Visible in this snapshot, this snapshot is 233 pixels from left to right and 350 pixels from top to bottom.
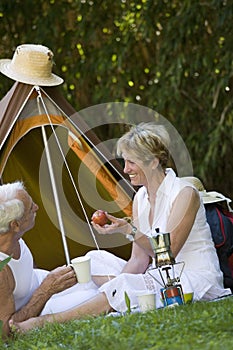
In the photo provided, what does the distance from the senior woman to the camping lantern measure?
0.14 meters

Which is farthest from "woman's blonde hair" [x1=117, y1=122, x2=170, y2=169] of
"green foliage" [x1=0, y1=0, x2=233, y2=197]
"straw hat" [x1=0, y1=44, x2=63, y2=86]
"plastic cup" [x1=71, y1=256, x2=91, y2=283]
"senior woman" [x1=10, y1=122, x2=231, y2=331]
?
"green foliage" [x1=0, y1=0, x2=233, y2=197]

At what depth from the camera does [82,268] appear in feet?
12.3

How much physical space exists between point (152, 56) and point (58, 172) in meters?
3.00

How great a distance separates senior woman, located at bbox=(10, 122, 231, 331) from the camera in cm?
377

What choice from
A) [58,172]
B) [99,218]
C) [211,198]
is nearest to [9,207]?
[99,218]

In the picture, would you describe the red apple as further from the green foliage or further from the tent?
the green foliage

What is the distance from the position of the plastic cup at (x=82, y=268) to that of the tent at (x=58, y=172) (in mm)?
635

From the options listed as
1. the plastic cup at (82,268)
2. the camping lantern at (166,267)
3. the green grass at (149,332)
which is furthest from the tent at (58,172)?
the green grass at (149,332)

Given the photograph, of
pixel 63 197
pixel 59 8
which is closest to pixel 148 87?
pixel 59 8

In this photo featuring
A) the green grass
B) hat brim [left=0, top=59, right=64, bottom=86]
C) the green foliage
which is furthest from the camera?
the green foliage

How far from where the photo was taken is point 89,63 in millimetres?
7418

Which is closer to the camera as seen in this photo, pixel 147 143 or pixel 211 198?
pixel 147 143

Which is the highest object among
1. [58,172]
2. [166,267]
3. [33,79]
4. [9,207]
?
[33,79]

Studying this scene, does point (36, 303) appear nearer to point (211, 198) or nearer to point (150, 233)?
point (150, 233)
